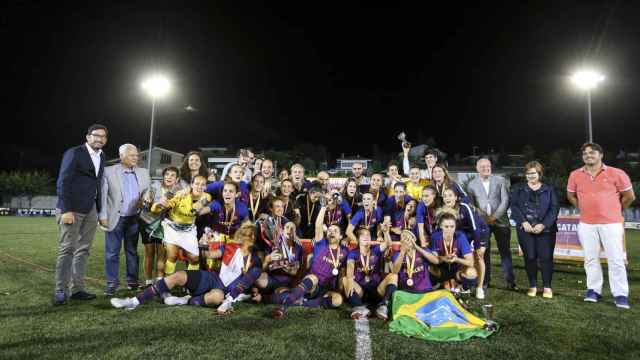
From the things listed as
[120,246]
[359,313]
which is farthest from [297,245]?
[120,246]

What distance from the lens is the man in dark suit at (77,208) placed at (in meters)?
4.51

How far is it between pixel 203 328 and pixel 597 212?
5.08m

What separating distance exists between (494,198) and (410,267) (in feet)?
7.22

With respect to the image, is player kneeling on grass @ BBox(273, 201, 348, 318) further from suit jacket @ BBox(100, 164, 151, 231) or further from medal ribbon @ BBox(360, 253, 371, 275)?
suit jacket @ BBox(100, 164, 151, 231)

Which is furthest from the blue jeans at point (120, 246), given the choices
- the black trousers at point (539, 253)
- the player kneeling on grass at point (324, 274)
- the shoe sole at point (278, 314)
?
the black trousers at point (539, 253)

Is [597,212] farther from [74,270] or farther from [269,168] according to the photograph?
[74,270]

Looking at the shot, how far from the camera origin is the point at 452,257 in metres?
5.01

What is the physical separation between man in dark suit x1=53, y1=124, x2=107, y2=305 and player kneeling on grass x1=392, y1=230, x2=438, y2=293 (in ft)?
12.5

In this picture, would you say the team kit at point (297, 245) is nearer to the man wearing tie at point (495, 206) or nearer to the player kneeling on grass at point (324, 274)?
the player kneeling on grass at point (324, 274)

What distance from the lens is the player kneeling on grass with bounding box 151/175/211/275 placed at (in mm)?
5102

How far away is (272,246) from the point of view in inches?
196

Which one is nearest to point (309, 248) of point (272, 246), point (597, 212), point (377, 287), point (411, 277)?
point (272, 246)

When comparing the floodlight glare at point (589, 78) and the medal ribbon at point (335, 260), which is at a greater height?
the floodlight glare at point (589, 78)

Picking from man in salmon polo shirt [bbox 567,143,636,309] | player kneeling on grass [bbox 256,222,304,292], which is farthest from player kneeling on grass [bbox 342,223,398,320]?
man in salmon polo shirt [bbox 567,143,636,309]
